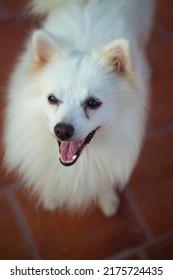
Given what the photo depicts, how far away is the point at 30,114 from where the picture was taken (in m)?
1.37

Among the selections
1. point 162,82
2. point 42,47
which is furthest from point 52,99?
point 162,82

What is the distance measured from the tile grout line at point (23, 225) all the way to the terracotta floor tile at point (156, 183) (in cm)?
56

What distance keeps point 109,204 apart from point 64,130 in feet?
2.36

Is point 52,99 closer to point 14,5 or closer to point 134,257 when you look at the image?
point 134,257

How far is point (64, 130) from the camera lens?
3.87ft

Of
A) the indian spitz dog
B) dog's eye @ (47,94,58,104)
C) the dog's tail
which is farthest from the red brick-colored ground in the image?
dog's eye @ (47,94,58,104)

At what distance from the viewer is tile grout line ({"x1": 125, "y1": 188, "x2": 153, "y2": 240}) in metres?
1.80

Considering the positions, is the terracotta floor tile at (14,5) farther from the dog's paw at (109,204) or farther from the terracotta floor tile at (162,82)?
the dog's paw at (109,204)

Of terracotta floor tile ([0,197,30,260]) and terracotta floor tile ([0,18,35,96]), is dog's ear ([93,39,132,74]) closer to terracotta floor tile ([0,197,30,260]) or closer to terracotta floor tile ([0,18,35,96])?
terracotta floor tile ([0,197,30,260])

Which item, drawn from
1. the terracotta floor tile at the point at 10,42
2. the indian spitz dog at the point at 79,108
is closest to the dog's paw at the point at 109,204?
the indian spitz dog at the point at 79,108

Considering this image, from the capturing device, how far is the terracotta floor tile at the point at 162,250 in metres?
1.72

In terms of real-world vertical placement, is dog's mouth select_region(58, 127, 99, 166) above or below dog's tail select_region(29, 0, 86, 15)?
below

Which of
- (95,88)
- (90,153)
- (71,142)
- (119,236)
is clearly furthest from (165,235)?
(95,88)
